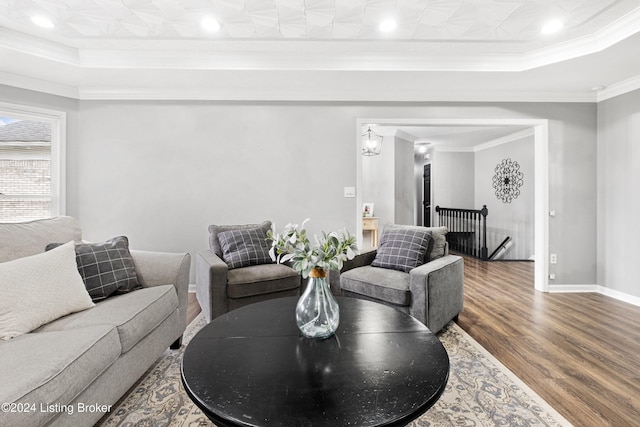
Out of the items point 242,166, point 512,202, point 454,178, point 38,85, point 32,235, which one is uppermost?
point 38,85

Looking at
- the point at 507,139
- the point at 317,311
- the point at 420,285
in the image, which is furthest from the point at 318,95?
the point at 507,139

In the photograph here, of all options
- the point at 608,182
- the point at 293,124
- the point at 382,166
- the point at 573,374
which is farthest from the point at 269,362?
the point at 382,166

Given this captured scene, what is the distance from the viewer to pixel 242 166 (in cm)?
371

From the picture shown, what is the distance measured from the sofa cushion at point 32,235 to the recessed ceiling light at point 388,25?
2871 millimetres

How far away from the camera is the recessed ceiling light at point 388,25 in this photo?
246cm

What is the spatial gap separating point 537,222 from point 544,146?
3.07 ft

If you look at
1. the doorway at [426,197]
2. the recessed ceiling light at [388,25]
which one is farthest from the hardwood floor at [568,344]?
the doorway at [426,197]

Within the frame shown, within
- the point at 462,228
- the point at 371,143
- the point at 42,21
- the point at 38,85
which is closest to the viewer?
the point at 42,21

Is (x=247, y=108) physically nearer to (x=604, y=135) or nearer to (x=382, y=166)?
(x=382, y=166)

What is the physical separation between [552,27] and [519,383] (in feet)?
9.05

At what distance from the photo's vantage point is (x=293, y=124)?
3717 mm

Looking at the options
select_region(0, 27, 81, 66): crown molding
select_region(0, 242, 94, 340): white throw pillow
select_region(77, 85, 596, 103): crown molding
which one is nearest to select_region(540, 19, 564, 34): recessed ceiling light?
select_region(77, 85, 596, 103): crown molding

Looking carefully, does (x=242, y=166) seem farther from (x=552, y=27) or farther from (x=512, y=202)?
(x=512, y=202)

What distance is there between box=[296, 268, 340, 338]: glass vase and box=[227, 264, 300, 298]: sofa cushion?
4.28 feet
